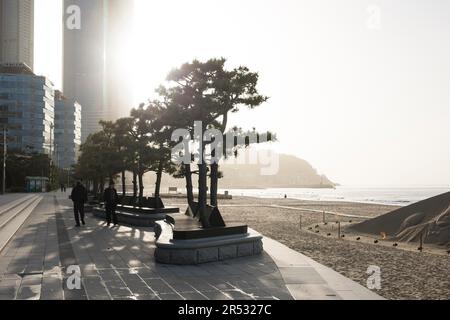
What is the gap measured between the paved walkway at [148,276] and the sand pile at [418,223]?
311 inches

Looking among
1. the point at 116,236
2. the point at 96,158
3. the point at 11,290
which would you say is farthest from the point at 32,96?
the point at 11,290

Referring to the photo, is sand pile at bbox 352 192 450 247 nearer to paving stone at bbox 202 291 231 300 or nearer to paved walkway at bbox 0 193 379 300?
paved walkway at bbox 0 193 379 300

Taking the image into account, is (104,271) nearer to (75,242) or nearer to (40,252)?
(40,252)

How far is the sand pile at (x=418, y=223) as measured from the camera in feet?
56.6

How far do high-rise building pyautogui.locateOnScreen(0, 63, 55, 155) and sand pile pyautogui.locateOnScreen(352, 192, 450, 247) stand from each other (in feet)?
336

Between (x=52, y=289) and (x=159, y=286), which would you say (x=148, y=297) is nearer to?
(x=159, y=286)

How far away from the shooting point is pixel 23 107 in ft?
366

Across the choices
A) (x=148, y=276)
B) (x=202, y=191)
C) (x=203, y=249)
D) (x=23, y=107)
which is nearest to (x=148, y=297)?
(x=148, y=276)

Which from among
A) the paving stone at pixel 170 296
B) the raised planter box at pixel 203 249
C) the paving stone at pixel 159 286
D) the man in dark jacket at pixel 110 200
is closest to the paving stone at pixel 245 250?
the raised planter box at pixel 203 249

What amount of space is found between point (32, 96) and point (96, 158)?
92.9m

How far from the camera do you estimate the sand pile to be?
17266mm

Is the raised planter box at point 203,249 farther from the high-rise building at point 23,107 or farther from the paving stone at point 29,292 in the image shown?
the high-rise building at point 23,107

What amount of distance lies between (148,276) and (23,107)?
116 metres
